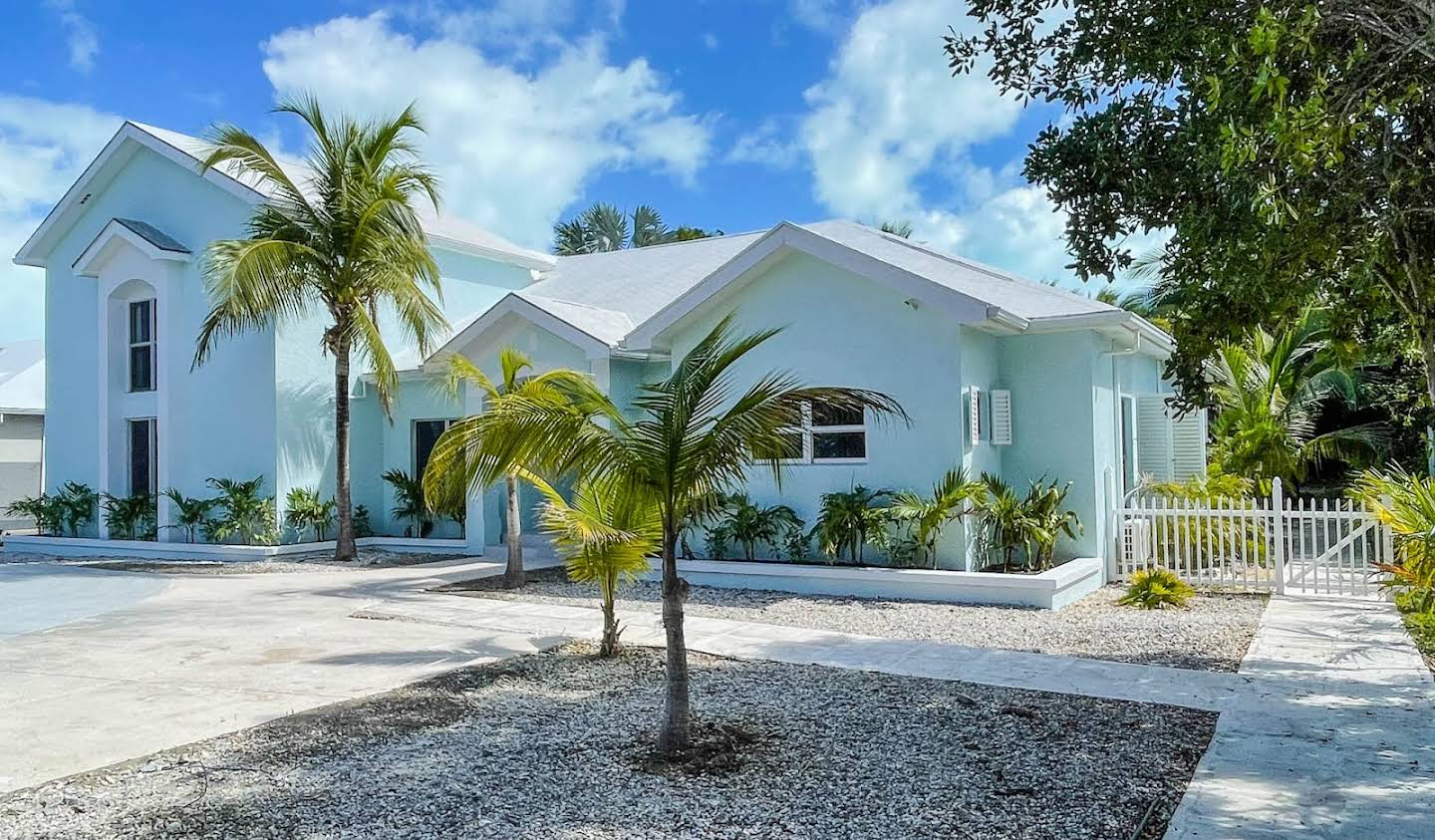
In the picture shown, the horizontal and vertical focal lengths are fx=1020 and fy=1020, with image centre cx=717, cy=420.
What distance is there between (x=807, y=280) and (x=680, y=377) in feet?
27.1

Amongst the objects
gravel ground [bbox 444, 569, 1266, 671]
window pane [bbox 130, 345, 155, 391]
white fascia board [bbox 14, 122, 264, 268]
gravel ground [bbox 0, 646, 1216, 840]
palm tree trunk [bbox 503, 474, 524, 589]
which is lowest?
gravel ground [bbox 0, 646, 1216, 840]

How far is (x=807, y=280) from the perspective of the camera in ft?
46.9

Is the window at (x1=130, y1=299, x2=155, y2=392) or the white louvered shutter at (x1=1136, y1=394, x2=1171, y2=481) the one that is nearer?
the white louvered shutter at (x1=1136, y1=394, x2=1171, y2=481)

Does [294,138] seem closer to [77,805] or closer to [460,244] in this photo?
[460,244]

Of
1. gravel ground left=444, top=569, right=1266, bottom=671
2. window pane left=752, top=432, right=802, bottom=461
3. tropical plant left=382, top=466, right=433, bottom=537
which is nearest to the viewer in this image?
window pane left=752, top=432, right=802, bottom=461

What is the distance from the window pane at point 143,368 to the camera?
20.4 meters

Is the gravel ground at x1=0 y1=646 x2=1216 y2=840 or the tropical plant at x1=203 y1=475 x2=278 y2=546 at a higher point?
the tropical plant at x1=203 y1=475 x2=278 y2=546

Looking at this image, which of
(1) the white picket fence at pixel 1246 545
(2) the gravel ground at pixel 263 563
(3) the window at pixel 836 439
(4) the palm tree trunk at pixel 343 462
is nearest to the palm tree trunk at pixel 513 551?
(2) the gravel ground at pixel 263 563

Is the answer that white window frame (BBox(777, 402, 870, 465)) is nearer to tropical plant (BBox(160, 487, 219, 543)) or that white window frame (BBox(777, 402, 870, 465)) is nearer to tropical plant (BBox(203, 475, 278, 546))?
tropical plant (BBox(203, 475, 278, 546))

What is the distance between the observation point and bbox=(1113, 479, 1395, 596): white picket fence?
1241cm

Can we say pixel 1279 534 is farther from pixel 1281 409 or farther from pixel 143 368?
pixel 143 368

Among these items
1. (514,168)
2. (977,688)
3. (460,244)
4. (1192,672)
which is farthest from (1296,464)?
(514,168)

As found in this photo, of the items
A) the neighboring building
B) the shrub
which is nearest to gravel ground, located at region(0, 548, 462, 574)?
the neighboring building

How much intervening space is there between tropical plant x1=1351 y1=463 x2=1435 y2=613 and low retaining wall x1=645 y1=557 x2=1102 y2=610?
3313 millimetres
